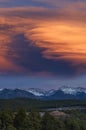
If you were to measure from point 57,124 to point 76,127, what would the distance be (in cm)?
1143

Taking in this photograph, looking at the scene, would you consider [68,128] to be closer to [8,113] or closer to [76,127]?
[76,127]

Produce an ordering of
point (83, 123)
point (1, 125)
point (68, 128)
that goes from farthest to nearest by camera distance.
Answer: point (83, 123)
point (68, 128)
point (1, 125)

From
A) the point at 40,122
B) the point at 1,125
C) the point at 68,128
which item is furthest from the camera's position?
the point at 68,128

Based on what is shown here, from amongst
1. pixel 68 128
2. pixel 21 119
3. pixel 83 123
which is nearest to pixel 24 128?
pixel 21 119

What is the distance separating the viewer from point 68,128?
512ft

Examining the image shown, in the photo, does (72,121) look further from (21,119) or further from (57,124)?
(21,119)

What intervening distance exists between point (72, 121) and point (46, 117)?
13734 mm

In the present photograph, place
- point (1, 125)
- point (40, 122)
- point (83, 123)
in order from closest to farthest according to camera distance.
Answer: point (1, 125) < point (40, 122) < point (83, 123)

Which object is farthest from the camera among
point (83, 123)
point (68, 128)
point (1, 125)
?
point (83, 123)

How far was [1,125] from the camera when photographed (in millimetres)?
130625

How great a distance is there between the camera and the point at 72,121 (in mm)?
159500

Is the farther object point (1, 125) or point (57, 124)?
point (57, 124)

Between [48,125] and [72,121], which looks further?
[72,121]

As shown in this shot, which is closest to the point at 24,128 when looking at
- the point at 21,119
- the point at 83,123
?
the point at 21,119
